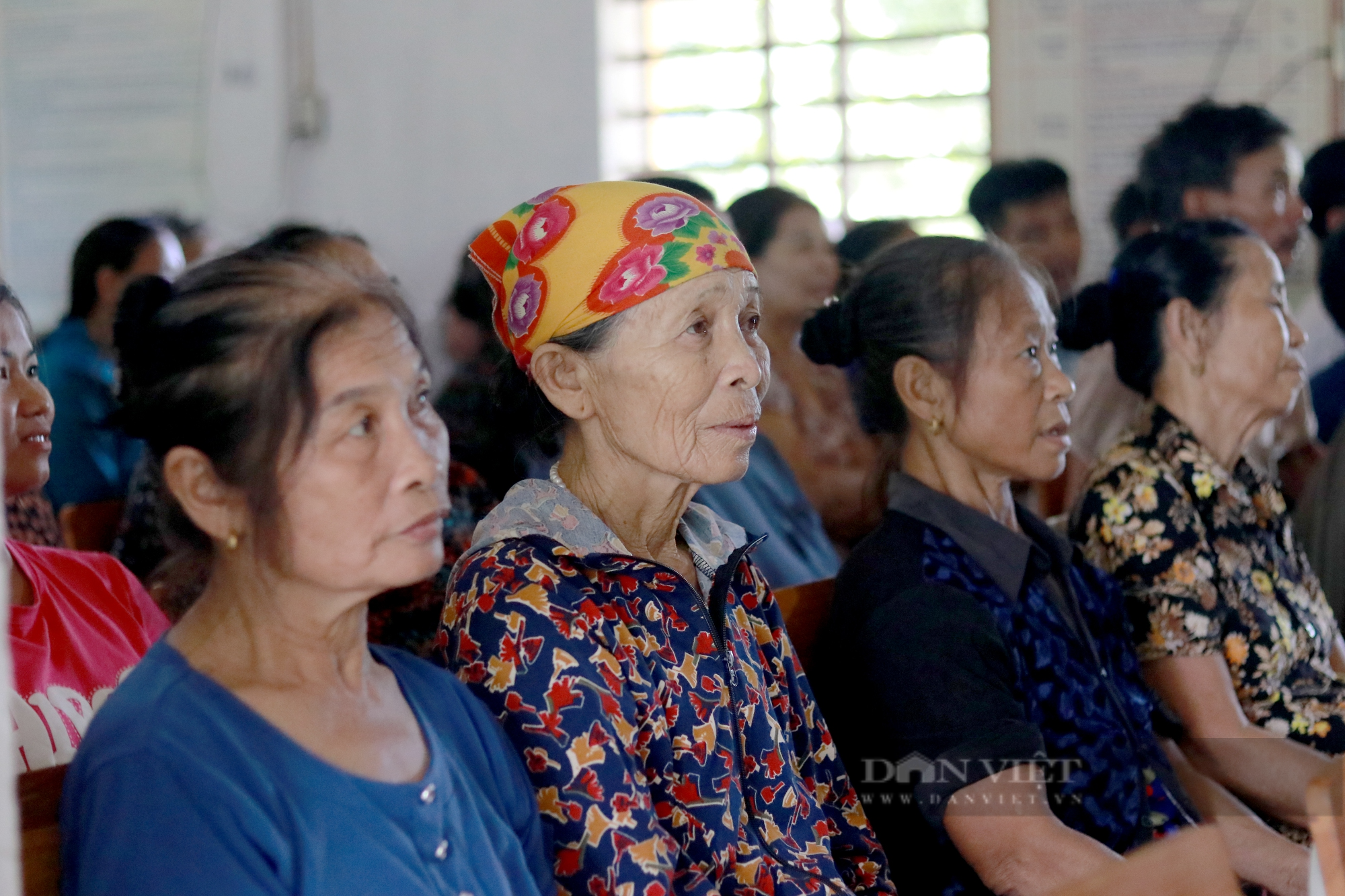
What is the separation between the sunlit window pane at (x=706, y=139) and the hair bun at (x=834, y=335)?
270cm

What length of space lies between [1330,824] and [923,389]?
34.8 inches

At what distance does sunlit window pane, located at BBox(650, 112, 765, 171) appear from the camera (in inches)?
181

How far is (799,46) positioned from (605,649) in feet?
12.0

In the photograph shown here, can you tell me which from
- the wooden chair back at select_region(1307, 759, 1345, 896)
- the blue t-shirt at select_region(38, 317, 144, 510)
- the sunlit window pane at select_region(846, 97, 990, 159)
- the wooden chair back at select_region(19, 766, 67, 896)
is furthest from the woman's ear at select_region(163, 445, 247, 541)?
the sunlit window pane at select_region(846, 97, 990, 159)

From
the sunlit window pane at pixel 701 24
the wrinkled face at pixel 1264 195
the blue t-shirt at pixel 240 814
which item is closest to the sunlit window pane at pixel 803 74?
the sunlit window pane at pixel 701 24

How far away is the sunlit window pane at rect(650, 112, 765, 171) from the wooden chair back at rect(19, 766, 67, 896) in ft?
12.9

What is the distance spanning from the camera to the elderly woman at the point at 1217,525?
6.39ft

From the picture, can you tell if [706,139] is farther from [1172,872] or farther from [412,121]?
[1172,872]

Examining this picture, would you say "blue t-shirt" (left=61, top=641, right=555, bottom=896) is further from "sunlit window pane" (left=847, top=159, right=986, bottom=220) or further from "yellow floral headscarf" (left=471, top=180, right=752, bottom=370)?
"sunlit window pane" (left=847, top=159, right=986, bottom=220)

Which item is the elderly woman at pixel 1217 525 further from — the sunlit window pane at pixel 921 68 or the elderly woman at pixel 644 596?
the sunlit window pane at pixel 921 68

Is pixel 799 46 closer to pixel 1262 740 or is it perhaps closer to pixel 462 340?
pixel 462 340

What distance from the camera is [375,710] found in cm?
112

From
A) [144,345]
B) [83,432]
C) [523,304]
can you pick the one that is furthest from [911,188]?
[144,345]

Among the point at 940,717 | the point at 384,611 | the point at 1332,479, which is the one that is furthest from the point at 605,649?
the point at 1332,479
